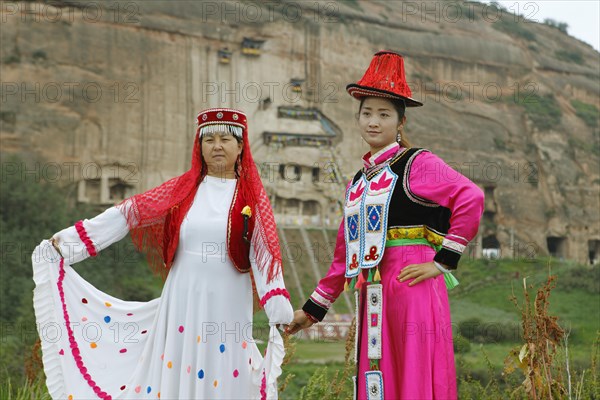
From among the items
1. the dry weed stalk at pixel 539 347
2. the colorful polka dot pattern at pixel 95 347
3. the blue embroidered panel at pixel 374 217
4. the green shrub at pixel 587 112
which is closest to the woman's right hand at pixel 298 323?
the colorful polka dot pattern at pixel 95 347

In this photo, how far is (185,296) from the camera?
15.1ft

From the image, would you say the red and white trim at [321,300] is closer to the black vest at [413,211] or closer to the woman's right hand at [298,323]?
the woman's right hand at [298,323]

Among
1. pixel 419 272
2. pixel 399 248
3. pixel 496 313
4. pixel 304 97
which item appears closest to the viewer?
pixel 419 272

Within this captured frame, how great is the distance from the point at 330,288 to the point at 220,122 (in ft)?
3.70

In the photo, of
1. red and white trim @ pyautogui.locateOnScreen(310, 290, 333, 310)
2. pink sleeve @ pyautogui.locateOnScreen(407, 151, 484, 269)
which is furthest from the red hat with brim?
red and white trim @ pyautogui.locateOnScreen(310, 290, 333, 310)

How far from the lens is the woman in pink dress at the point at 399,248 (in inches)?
153

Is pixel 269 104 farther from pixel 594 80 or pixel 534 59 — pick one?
pixel 594 80

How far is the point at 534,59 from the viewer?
42.8 meters

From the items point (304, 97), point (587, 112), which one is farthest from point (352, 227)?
point (587, 112)

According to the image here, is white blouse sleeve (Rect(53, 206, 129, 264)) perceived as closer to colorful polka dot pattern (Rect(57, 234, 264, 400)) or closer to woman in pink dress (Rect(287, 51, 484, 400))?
colorful polka dot pattern (Rect(57, 234, 264, 400))

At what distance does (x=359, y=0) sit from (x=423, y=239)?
37.7 m

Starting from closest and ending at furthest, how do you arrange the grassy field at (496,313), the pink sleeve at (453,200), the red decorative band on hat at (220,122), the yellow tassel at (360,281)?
the pink sleeve at (453,200)
the yellow tassel at (360,281)
the red decorative band on hat at (220,122)
the grassy field at (496,313)

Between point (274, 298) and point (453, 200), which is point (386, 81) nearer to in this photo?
point (453, 200)

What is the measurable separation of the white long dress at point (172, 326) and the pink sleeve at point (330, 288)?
0.14 m
